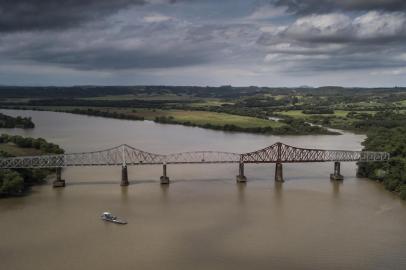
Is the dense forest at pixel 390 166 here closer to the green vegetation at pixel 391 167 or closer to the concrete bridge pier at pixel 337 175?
the green vegetation at pixel 391 167

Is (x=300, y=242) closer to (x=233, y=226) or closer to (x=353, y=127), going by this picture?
(x=233, y=226)

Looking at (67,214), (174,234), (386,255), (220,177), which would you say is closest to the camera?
(386,255)

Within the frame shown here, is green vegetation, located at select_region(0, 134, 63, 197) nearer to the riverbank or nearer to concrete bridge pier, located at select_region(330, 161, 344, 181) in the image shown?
concrete bridge pier, located at select_region(330, 161, 344, 181)

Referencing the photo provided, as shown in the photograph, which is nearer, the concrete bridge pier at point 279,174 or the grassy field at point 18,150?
the concrete bridge pier at point 279,174

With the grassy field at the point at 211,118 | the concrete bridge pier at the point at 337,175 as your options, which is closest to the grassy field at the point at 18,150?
the concrete bridge pier at the point at 337,175

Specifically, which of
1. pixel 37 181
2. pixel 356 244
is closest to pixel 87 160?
pixel 37 181

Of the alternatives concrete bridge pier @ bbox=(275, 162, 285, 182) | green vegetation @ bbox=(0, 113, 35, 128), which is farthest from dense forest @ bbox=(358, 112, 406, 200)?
green vegetation @ bbox=(0, 113, 35, 128)
